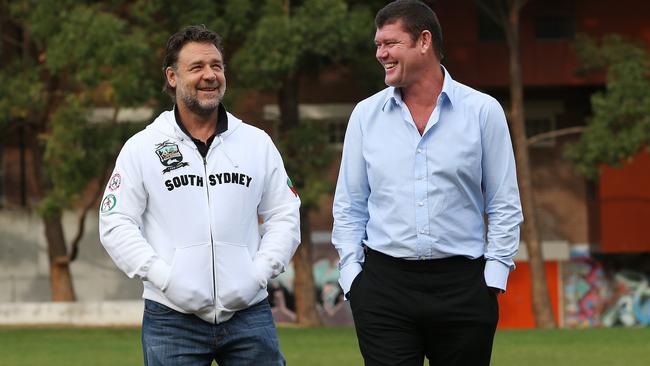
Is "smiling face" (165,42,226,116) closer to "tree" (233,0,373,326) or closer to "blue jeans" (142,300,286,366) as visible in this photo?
"blue jeans" (142,300,286,366)

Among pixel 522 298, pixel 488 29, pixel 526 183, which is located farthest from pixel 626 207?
pixel 488 29

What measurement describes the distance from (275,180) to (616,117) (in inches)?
1050

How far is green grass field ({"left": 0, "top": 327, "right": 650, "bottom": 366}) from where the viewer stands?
1816cm

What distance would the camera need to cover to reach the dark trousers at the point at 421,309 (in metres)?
6.61

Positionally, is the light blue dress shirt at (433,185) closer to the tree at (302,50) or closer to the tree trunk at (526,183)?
the tree at (302,50)

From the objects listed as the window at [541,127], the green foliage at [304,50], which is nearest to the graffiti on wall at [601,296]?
the window at [541,127]

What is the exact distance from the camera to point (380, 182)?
6.68m

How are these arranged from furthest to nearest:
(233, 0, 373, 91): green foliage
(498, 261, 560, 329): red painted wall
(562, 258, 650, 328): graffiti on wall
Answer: (562, 258, 650, 328): graffiti on wall < (498, 261, 560, 329): red painted wall < (233, 0, 373, 91): green foliage

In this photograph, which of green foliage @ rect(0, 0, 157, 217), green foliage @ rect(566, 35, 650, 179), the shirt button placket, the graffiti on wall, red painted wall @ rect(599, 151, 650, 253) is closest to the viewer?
the shirt button placket

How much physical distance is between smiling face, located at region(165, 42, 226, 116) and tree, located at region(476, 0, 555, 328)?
93.8ft

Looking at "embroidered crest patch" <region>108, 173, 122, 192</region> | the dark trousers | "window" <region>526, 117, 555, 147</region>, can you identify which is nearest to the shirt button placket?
the dark trousers

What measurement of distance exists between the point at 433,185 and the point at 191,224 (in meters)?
1.15

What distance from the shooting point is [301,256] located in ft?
117

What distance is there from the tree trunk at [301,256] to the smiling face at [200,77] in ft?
89.6
